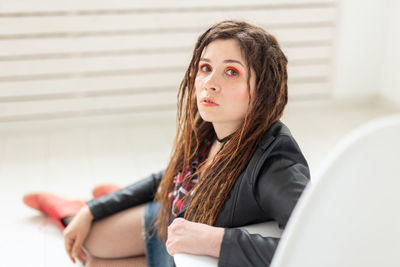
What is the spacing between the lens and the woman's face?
120cm

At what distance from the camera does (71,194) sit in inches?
86.7

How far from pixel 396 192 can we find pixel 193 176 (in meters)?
0.76

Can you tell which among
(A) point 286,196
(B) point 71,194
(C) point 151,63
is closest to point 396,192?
(A) point 286,196

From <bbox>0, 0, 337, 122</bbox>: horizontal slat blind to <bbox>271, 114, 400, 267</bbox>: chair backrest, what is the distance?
6.70 ft

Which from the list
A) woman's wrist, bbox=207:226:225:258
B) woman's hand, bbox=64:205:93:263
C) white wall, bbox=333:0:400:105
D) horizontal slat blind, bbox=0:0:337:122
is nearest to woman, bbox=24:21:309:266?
woman's wrist, bbox=207:226:225:258

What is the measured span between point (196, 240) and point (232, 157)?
24 centimetres

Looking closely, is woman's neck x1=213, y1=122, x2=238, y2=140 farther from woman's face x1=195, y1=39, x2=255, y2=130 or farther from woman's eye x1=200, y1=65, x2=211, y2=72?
woman's eye x1=200, y1=65, x2=211, y2=72

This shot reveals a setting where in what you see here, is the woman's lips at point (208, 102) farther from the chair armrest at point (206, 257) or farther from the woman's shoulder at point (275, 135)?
the chair armrest at point (206, 257)

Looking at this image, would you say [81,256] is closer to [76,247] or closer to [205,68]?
[76,247]

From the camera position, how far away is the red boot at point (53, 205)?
6.43 ft

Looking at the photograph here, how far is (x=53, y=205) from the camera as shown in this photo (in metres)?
1.99

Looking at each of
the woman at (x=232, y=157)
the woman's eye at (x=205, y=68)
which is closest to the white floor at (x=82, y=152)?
the woman at (x=232, y=157)

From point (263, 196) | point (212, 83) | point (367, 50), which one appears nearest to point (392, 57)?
point (367, 50)

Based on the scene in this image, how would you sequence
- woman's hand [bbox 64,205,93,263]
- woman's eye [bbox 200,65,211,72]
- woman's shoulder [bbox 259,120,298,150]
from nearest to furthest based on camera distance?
woman's shoulder [bbox 259,120,298,150] → woman's eye [bbox 200,65,211,72] → woman's hand [bbox 64,205,93,263]
